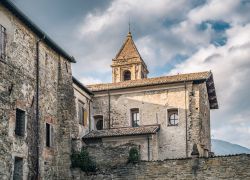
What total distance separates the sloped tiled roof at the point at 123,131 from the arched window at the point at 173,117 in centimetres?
107

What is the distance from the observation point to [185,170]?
68.6 feet

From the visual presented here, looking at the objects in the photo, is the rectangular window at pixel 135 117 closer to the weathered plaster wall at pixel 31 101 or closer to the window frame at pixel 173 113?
the window frame at pixel 173 113

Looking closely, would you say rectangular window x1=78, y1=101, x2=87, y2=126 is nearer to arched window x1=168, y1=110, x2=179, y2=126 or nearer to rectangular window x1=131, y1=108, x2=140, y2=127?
rectangular window x1=131, y1=108, x2=140, y2=127

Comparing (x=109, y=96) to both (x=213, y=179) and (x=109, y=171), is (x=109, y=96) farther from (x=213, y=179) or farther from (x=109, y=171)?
(x=213, y=179)

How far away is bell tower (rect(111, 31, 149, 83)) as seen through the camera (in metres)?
41.5

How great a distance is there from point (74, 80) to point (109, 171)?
6.67m

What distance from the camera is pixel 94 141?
1078 inches

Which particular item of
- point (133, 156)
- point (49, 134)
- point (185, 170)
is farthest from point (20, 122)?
point (185, 170)

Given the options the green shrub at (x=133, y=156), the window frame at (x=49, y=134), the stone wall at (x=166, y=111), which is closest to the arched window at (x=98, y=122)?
the stone wall at (x=166, y=111)

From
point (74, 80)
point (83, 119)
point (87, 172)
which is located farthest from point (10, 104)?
point (83, 119)

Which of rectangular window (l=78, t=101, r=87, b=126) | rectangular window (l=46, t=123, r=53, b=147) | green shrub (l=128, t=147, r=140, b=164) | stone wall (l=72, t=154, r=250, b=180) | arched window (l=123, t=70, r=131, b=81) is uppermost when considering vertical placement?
arched window (l=123, t=70, r=131, b=81)

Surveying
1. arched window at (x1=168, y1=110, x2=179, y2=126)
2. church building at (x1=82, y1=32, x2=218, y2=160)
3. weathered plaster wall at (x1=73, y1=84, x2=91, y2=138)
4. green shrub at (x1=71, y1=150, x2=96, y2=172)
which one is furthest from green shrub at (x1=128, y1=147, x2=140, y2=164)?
arched window at (x1=168, y1=110, x2=179, y2=126)

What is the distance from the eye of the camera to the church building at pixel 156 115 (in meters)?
27.1

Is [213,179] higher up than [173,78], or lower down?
lower down
